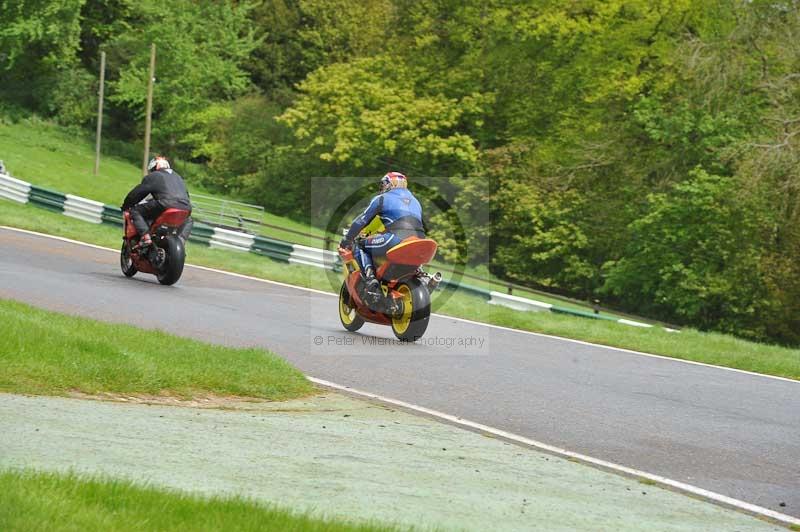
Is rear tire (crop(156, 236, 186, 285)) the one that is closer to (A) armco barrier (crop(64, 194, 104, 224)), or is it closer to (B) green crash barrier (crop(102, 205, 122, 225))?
(B) green crash barrier (crop(102, 205, 122, 225))

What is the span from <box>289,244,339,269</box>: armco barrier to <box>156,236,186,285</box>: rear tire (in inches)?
319

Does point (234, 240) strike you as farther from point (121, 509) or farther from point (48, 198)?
point (121, 509)

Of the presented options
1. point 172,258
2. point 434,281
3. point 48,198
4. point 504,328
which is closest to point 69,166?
point 48,198

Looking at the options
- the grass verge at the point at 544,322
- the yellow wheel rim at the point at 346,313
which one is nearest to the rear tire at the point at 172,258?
the yellow wheel rim at the point at 346,313

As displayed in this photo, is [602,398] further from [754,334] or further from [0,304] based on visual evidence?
[754,334]

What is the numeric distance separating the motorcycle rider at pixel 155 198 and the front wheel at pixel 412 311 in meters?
4.96

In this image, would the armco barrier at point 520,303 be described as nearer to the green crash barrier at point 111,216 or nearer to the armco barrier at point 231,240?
the armco barrier at point 231,240

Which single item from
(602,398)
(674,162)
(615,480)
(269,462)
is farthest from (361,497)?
(674,162)

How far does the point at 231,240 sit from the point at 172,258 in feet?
34.9

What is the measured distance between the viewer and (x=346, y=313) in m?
15.2

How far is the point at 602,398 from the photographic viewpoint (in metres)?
11.4

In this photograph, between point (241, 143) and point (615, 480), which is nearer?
point (615, 480)

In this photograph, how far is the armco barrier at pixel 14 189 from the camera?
3203cm

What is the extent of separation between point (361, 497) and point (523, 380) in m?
6.25
